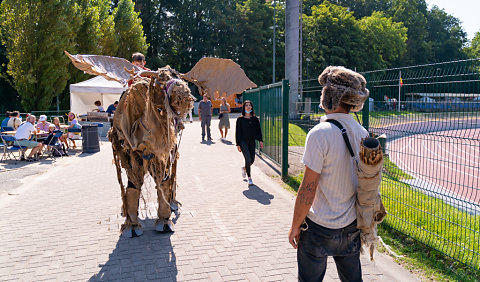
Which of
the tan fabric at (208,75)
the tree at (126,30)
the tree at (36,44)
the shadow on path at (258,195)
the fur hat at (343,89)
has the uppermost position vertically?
the tree at (126,30)

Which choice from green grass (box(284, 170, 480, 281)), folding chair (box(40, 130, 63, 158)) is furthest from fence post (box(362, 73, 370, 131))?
folding chair (box(40, 130, 63, 158))

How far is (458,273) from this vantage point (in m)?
4.08

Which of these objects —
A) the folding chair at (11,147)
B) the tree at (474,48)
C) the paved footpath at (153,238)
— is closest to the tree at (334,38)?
the tree at (474,48)

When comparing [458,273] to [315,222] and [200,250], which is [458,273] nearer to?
[315,222]

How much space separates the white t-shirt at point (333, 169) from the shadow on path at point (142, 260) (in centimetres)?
216

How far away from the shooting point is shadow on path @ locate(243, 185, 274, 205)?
736cm

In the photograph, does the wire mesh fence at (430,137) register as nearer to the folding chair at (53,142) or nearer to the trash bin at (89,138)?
the folding chair at (53,142)

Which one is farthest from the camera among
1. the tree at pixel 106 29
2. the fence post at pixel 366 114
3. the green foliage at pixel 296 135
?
the tree at pixel 106 29

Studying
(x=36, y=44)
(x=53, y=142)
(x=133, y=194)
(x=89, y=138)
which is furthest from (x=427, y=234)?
(x=36, y=44)

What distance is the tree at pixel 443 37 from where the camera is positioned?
7256cm

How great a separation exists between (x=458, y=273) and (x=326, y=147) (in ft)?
8.78

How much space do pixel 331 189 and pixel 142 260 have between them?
2.85 m

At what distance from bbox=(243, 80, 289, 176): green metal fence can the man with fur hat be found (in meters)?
6.21

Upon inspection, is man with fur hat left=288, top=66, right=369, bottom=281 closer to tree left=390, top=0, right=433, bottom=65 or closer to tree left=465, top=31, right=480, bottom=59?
tree left=390, top=0, right=433, bottom=65
